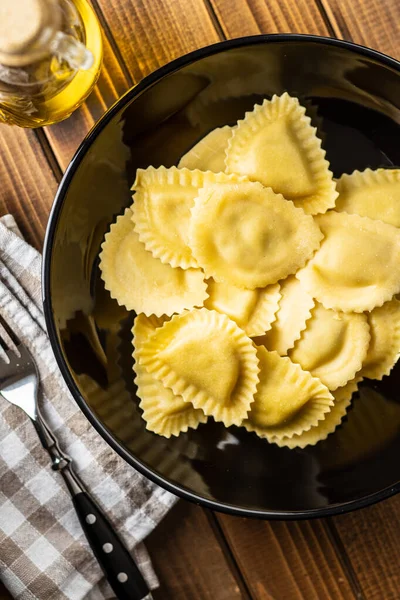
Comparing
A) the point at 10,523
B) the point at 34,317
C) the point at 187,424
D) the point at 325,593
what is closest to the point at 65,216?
the point at 34,317

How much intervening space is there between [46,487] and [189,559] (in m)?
0.30

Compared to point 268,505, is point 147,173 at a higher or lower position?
higher

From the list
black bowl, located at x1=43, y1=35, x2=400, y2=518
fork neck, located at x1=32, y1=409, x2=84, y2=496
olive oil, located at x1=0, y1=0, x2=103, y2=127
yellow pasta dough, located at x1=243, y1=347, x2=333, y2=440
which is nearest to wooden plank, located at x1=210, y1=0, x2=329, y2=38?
black bowl, located at x1=43, y1=35, x2=400, y2=518

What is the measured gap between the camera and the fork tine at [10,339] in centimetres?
110

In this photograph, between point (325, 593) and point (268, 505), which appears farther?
point (325, 593)

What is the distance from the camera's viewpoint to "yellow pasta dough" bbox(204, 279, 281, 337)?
106 cm

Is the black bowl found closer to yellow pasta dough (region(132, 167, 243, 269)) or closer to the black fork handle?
yellow pasta dough (region(132, 167, 243, 269))

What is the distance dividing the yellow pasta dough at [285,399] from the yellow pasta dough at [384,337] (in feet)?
0.35

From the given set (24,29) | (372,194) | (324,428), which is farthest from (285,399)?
(24,29)

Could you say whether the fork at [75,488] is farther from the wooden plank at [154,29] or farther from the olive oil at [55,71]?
the wooden plank at [154,29]

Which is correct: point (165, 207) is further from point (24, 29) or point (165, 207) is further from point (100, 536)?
point (100, 536)

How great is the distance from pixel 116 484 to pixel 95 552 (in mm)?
121

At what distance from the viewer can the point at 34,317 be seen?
113 cm

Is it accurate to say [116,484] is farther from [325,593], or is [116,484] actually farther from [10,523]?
[325,593]
